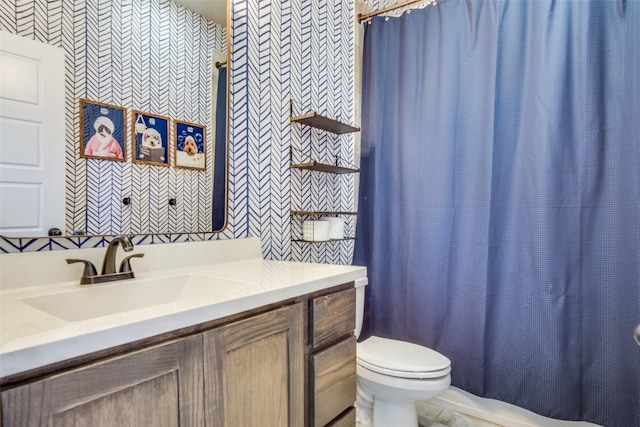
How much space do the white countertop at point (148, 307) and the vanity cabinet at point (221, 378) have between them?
0.02 metres

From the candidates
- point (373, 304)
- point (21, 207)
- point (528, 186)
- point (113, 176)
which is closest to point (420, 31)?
point (528, 186)

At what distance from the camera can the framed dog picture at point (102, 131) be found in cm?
101

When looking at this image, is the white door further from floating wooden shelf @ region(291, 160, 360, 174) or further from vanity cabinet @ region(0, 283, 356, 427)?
floating wooden shelf @ region(291, 160, 360, 174)

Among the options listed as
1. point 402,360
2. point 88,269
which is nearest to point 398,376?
point 402,360

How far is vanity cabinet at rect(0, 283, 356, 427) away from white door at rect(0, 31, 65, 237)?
1.84 ft

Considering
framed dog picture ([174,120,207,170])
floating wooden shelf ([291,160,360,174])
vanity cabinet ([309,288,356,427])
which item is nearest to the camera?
vanity cabinet ([309,288,356,427])

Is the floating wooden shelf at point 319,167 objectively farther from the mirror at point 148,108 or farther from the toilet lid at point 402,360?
the toilet lid at point 402,360

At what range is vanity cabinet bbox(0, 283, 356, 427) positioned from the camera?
1.76ft

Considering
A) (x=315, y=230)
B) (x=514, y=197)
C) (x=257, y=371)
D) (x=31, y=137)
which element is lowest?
(x=257, y=371)

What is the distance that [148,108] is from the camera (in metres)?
1.16

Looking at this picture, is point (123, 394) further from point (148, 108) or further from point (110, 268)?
point (148, 108)

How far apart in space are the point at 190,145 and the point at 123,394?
89 centimetres

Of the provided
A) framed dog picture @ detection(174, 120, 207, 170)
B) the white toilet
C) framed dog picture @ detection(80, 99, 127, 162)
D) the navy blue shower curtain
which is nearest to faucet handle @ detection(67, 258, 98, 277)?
framed dog picture @ detection(80, 99, 127, 162)

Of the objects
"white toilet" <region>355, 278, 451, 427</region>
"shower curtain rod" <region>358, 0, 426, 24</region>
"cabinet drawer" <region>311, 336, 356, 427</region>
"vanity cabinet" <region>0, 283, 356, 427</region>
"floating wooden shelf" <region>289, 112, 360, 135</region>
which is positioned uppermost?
"shower curtain rod" <region>358, 0, 426, 24</region>
